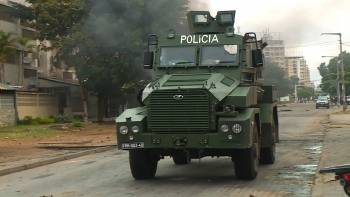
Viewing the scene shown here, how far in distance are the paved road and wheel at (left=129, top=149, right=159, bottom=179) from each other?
17 cm

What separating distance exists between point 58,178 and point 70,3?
2266 cm

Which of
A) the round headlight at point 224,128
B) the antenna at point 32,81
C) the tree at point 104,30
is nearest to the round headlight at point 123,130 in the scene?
the round headlight at point 224,128

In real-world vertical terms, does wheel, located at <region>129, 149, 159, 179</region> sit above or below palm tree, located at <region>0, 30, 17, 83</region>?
below

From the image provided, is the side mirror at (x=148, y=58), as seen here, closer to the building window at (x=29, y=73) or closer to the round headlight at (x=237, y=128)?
the round headlight at (x=237, y=128)

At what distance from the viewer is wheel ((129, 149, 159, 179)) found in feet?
34.7

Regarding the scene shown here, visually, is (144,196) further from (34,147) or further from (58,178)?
(34,147)

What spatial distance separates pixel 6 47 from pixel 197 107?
2747cm

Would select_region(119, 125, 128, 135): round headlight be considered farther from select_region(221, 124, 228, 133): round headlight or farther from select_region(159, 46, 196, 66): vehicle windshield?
select_region(159, 46, 196, 66): vehicle windshield

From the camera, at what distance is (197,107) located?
32.3ft

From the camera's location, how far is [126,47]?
31.8 meters

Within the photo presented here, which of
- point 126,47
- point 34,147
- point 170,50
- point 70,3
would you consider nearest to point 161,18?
point 126,47

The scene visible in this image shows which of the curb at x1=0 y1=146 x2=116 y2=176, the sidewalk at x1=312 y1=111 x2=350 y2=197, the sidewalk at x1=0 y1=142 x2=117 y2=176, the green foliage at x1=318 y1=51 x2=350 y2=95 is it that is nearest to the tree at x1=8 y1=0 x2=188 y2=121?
the sidewalk at x1=0 y1=142 x2=117 y2=176

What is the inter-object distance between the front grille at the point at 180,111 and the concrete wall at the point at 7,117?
2298 cm

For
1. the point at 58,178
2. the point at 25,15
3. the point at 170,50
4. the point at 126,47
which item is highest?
the point at 25,15
